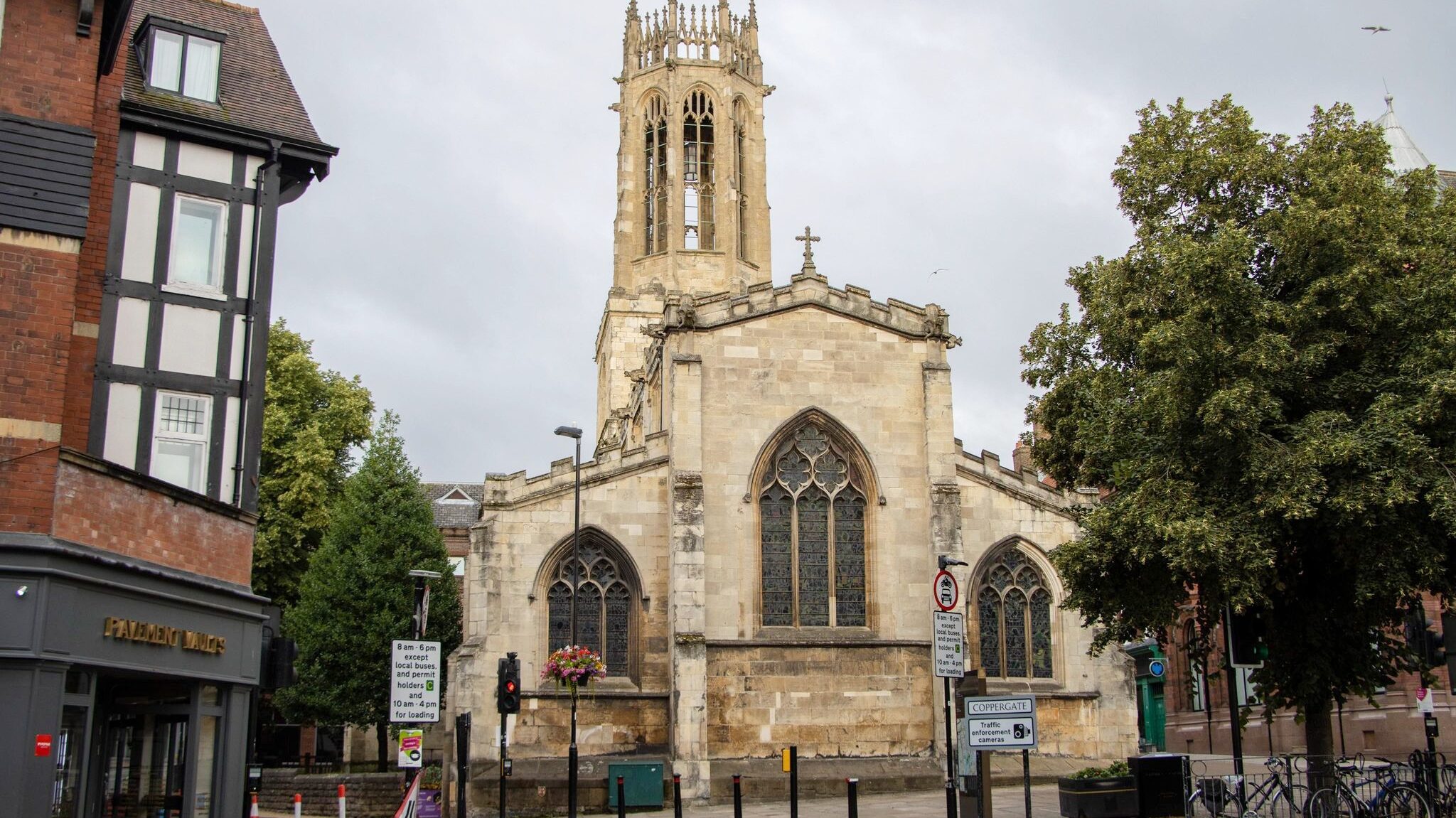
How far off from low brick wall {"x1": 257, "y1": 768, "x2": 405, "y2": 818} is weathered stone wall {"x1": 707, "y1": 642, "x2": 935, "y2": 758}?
8448 millimetres

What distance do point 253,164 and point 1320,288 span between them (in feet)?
48.1

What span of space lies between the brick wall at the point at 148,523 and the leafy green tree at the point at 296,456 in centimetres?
2297

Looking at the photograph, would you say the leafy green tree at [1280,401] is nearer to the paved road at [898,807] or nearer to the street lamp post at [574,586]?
the paved road at [898,807]

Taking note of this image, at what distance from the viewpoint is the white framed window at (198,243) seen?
17.3 meters

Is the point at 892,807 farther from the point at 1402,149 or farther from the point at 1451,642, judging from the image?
the point at 1402,149

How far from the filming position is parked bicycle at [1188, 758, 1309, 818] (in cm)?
1825

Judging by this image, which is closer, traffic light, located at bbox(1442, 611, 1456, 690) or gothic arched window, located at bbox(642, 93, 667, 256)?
traffic light, located at bbox(1442, 611, 1456, 690)

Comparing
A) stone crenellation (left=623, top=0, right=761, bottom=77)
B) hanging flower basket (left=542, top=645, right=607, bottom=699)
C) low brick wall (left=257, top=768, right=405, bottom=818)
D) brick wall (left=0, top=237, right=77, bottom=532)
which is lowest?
low brick wall (left=257, top=768, right=405, bottom=818)

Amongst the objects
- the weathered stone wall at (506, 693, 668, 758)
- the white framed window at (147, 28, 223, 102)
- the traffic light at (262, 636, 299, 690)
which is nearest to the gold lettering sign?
the traffic light at (262, 636, 299, 690)

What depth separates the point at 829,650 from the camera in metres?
29.7

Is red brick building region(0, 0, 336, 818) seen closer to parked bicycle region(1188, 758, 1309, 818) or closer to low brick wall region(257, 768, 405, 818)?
parked bicycle region(1188, 758, 1309, 818)

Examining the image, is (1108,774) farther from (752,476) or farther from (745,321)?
(745,321)

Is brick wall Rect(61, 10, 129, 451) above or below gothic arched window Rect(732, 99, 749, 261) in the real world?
below

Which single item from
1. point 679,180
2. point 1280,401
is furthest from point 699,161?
point 1280,401
